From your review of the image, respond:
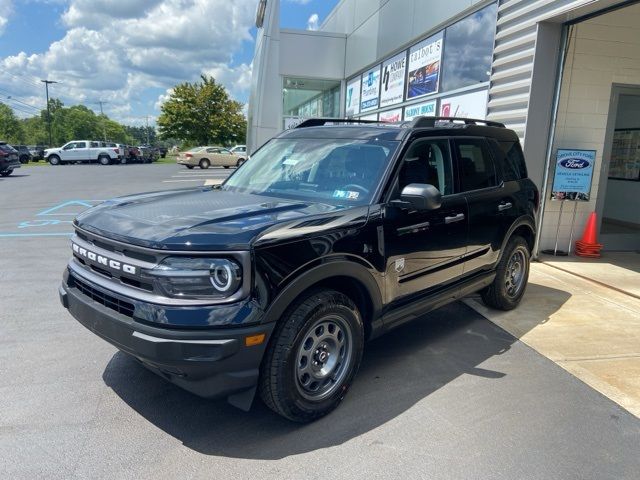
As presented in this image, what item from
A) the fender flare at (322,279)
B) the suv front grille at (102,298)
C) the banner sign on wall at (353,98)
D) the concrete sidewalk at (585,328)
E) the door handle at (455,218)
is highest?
the banner sign on wall at (353,98)

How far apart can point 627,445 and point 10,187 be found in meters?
20.2

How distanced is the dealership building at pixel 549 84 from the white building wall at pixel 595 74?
0.02 metres

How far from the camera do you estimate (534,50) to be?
7094 millimetres

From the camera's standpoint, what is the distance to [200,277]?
256 centimetres

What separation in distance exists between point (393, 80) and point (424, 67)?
2.06 meters

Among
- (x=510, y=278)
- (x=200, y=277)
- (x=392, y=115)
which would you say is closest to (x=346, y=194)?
(x=200, y=277)

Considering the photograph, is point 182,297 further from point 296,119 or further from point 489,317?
point 296,119

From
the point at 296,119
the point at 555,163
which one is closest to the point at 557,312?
the point at 555,163

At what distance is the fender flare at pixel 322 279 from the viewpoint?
8.75ft

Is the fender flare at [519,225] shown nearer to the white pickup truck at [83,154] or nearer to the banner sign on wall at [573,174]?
the banner sign on wall at [573,174]

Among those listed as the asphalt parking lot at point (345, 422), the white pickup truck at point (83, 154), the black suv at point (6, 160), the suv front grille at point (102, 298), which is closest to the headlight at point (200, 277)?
the suv front grille at point (102, 298)

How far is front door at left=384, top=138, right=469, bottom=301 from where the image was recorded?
3.46m

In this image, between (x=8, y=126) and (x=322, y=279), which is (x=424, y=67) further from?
(x=8, y=126)

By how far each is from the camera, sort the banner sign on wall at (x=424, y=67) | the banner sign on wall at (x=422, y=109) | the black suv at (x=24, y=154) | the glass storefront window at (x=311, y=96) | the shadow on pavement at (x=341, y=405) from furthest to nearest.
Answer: the black suv at (x=24, y=154), the glass storefront window at (x=311, y=96), the banner sign on wall at (x=422, y=109), the banner sign on wall at (x=424, y=67), the shadow on pavement at (x=341, y=405)
